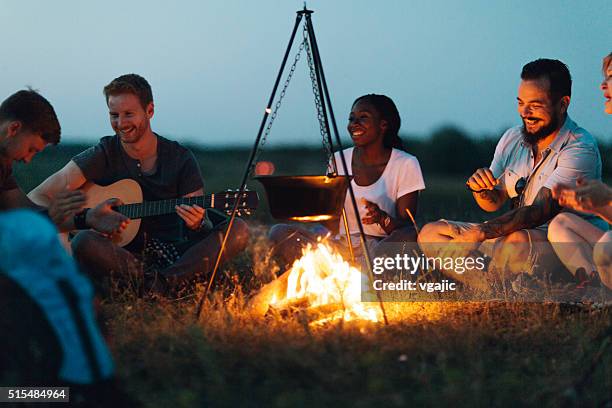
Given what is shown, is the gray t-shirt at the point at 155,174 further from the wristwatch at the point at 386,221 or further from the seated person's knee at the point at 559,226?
the seated person's knee at the point at 559,226

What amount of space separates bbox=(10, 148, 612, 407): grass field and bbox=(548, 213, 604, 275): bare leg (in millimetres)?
434

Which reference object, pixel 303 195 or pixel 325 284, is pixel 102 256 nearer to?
pixel 325 284

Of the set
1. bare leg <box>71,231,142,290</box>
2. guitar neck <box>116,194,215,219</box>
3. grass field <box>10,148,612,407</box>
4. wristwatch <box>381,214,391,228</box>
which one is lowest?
grass field <box>10,148,612,407</box>

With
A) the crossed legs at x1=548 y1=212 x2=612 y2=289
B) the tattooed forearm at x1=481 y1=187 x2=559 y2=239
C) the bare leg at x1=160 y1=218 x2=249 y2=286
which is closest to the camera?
the crossed legs at x1=548 y1=212 x2=612 y2=289

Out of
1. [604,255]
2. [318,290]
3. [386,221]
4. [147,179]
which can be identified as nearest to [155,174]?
[147,179]

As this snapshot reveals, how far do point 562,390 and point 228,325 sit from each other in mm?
2029

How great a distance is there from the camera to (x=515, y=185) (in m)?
6.00

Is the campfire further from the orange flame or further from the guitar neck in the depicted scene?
the guitar neck

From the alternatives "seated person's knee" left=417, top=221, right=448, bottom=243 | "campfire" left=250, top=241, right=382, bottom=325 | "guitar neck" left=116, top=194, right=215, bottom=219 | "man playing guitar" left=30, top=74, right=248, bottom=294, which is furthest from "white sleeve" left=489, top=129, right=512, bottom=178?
"guitar neck" left=116, top=194, right=215, bottom=219

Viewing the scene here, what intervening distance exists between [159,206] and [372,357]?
2.64 m

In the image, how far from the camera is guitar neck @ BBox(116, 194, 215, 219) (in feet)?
18.7

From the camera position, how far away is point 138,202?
598 cm

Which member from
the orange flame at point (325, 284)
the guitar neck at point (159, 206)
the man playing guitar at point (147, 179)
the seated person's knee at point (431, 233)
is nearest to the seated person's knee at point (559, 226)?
the seated person's knee at point (431, 233)

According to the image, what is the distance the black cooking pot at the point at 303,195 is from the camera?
461 cm
